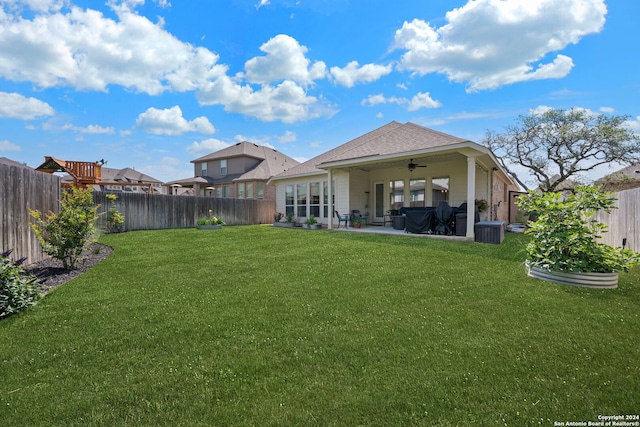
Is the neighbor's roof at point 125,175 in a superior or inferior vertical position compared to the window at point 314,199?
superior

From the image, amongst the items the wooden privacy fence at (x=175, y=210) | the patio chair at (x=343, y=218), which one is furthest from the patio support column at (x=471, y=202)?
the wooden privacy fence at (x=175, y=210)

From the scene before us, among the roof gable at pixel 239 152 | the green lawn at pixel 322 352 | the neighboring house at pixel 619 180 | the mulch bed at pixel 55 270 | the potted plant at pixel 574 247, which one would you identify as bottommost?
the green lawn at pixel 322 352

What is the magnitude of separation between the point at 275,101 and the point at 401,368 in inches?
660

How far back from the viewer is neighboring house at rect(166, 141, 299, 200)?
23172mm

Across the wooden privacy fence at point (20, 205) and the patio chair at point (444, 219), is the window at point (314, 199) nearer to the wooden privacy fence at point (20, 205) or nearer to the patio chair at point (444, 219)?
the patio chair at point (444, 219)

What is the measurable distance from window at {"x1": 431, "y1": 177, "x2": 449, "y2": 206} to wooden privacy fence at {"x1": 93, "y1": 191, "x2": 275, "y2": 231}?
1060 centimetres

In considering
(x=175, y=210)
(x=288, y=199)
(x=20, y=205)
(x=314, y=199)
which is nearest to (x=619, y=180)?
(x=314, y=199)

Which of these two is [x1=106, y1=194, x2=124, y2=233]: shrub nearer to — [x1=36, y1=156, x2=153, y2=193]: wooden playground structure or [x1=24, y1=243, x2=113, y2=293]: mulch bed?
[x1=36, y1=156, x2=153, y2=193]: wooden playground structure

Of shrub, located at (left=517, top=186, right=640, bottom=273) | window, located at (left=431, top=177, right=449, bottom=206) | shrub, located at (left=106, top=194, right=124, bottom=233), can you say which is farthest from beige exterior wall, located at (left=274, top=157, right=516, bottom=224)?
shrub, located at (left=106, top=194, right=124, bottom=233)

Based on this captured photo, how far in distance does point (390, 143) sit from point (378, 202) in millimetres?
3339

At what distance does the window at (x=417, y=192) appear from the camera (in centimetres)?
1301

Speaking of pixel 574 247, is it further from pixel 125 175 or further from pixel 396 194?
pixel 125 175

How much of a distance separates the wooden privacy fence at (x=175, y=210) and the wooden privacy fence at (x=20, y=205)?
5.88m

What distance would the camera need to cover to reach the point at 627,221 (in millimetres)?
6395
